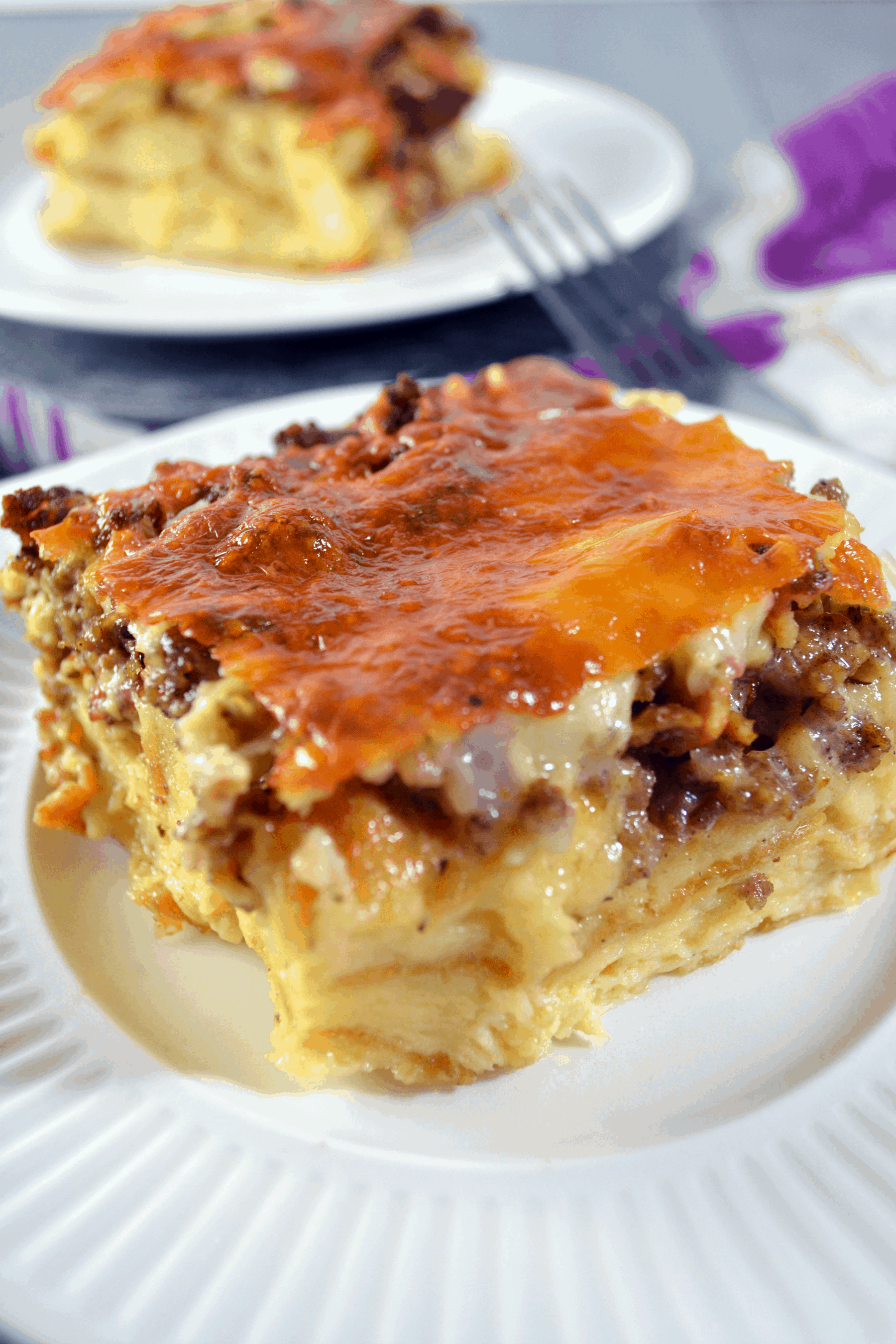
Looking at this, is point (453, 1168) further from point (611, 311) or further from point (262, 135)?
point (262, 135)

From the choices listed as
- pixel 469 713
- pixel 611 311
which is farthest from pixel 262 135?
pixel 469 713

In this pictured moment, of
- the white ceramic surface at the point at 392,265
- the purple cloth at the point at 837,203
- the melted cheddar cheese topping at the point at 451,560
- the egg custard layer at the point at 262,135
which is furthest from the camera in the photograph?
the purple cloth at the point at 837,203

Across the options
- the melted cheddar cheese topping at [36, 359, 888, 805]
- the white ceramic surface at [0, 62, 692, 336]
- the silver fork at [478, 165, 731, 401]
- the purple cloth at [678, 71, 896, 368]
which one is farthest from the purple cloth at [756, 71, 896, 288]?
the melted cheddar cheese topping at [36, 359, 888, 805]

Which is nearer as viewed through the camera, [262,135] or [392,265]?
[392,265]

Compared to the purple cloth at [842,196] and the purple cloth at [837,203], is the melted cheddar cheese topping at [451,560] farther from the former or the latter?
the purple cloth at [842,196]

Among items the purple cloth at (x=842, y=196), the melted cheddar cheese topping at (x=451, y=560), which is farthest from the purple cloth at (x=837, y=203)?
the melted cheddar cheese topping at (x=451, y=560)

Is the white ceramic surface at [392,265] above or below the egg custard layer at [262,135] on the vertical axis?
below

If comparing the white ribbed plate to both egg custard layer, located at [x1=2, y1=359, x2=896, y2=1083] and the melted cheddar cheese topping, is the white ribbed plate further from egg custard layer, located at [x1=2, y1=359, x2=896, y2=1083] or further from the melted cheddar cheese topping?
the melted cheddar cheese topping
